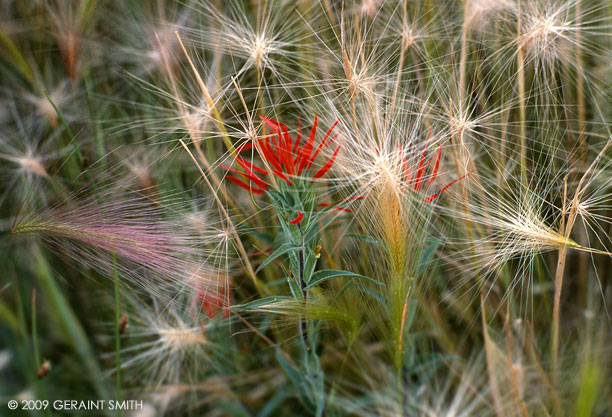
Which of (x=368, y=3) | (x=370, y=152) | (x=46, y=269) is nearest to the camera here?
(x=370, y=152)

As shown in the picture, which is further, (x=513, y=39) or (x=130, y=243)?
(x=513, y=39)

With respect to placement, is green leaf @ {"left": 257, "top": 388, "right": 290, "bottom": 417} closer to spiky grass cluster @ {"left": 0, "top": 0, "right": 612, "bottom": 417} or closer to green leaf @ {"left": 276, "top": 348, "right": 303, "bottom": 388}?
spiky grass cluster @ {"left": 0, "top": 0, "right": 612, "bottom": 417}

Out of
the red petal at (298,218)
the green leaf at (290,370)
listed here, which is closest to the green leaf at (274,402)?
the green leaf at (290,370)

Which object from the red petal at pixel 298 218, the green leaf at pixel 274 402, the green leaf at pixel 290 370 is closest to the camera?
the red petal at pixel 298 218

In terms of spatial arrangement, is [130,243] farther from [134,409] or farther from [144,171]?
[134,409]

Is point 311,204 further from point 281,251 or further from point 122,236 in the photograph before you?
point 122,236

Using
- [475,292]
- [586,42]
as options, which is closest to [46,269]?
[475,292]

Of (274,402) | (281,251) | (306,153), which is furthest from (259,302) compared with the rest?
(274,402)

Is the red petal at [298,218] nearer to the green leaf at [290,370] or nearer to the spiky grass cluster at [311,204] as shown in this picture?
the spiky grass cluster at [311,204]
